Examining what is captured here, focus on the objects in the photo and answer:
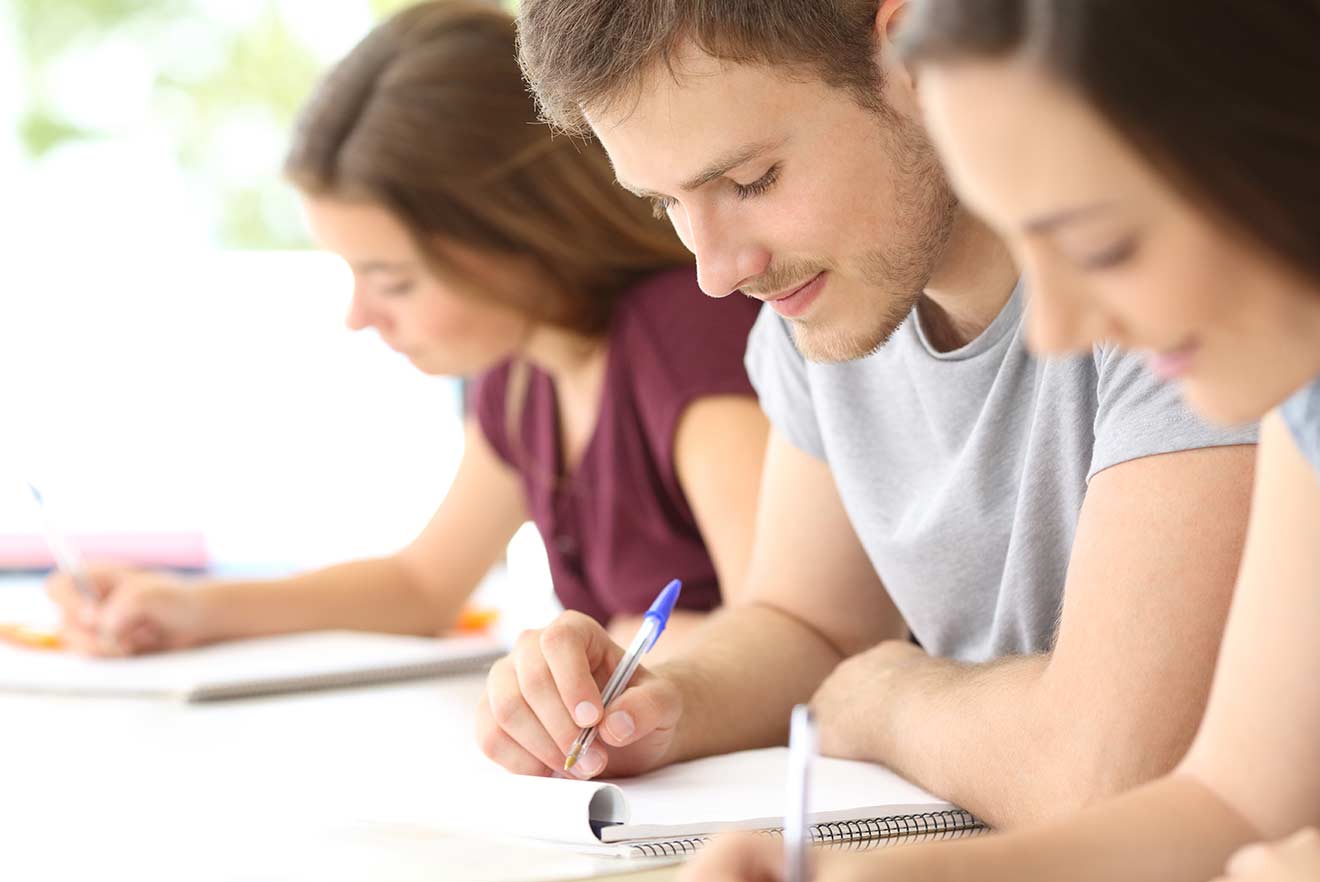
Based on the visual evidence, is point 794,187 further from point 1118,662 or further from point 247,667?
point 247,667

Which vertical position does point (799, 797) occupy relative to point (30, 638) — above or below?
above

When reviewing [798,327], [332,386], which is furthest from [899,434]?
[332,386]

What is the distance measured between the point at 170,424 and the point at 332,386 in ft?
1.24

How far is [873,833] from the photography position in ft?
3.12

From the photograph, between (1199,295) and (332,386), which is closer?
(1199,295)

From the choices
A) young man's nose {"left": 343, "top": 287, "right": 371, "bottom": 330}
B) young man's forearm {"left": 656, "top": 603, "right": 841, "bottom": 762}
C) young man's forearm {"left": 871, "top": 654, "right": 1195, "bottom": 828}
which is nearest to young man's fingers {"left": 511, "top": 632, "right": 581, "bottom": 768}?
young man's forearm {"left": 656, "top": 603, "right": 841, "bottom": 762}

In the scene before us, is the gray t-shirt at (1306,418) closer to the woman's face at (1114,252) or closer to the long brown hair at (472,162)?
the woman's face at (1114,252)

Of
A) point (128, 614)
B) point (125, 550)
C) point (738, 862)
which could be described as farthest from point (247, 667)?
point (125, 550)

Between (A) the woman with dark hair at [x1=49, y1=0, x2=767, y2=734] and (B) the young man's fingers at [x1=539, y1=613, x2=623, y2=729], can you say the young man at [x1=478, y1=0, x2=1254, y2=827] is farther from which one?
(A) the woman with dark hair at [x1=49, y1=0, x2=767, y2=734]

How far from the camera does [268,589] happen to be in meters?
1.91

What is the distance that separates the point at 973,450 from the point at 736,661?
27cm

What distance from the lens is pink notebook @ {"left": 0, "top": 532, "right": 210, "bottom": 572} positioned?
3391 millimetres

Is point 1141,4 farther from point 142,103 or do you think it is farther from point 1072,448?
point 142,103

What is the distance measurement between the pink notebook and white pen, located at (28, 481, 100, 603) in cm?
163
